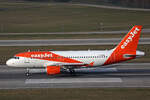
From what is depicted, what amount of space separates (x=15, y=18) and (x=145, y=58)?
259 feet

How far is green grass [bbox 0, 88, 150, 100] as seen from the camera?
2965cm

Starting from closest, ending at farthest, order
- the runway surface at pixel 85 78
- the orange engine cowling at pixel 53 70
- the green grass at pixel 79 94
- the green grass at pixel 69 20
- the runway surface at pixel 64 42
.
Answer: the green grass at pixel 79 94
the runway surface at pixel 85 78
the orange engine cowling at pixel 53 70
the runway surface at pixel 64 42
the green grass at pixel 69 20

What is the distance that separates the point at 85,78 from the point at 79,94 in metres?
7.54

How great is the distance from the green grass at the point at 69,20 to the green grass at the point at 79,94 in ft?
186

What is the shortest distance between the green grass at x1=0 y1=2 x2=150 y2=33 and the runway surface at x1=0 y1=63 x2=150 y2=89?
46.4 metres

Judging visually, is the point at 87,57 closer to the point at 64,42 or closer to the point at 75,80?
the point at 75,80

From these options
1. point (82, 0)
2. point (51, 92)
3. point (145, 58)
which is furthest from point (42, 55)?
point (82, 0)

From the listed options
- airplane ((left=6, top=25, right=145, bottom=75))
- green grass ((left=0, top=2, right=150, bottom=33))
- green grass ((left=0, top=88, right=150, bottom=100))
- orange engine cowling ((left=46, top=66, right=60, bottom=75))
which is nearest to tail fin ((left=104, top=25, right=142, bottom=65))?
airplane ((left=6, top=25, right=145, bottom=75))

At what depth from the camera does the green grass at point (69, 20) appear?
93.0 meters

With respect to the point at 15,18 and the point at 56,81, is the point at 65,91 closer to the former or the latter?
the point at 56,81

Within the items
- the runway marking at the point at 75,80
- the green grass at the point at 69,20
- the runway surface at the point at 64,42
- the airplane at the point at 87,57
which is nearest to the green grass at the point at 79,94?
the runway marking at the point at 75,80

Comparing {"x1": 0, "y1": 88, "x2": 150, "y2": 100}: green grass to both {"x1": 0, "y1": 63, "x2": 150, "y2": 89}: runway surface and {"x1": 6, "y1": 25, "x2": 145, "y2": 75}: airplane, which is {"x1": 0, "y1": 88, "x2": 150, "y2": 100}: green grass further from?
{"x1": 6, "y1": 25, "x2": 145, "y2": 75}: airplane

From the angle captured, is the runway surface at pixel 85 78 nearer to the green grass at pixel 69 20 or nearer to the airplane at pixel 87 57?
the airplane at pixel 87 57

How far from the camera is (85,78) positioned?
3828 centimetres
